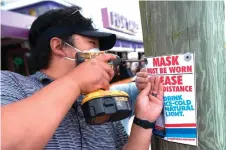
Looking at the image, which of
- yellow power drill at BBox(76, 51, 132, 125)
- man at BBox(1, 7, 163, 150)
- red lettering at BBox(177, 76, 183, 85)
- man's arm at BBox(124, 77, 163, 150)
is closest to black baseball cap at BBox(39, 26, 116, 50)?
man at BBox(1, 7, 163, 150)

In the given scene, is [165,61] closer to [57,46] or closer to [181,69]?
[181,69]

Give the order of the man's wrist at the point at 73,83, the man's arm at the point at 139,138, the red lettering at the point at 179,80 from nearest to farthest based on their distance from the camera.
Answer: the man's wrist at the point at 73,83, the red lettering at the point at 179,80, the man's arm at the point at 139,138

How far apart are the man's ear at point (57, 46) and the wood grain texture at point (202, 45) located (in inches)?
22.9

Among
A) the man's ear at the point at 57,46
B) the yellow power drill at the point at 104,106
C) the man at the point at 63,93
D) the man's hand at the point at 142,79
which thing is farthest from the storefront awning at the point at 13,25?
the yellow power drill at the point at 104,106

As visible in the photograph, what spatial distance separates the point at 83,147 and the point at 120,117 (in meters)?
0.28

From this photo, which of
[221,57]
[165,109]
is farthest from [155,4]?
[165,109]

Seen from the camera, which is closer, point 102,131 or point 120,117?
point 120,117

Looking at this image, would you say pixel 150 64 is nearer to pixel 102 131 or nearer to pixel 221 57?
pixel 221 57

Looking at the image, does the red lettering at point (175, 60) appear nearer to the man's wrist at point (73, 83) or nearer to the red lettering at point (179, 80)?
the red lettering at point (179, 80)

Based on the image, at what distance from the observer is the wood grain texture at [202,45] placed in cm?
118

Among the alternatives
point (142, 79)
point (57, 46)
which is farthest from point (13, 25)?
point (142, 79)

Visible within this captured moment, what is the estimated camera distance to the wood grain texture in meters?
1.18

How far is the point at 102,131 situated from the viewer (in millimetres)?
1484

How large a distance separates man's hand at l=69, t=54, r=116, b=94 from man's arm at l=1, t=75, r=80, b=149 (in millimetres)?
89
